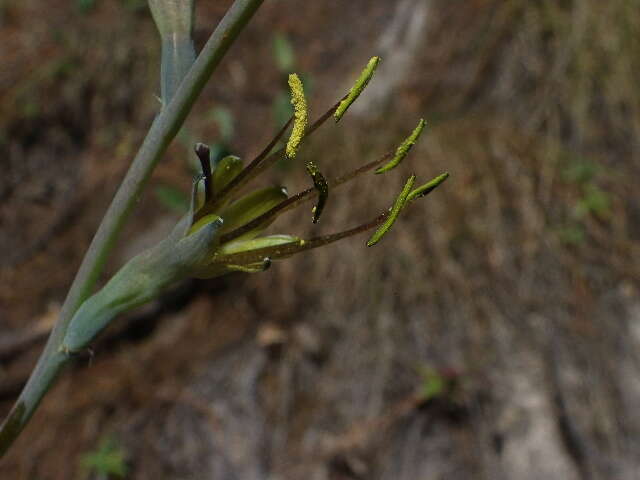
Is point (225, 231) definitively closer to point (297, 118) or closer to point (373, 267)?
point (297, 118)

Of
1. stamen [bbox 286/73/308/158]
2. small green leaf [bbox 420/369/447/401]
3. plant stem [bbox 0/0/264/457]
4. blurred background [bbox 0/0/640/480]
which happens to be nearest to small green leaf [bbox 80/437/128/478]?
blurred background [bbox 0/0/640/480]

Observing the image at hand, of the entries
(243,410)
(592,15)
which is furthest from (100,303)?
(592,15)

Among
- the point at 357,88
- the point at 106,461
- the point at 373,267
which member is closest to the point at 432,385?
the point at 373,267

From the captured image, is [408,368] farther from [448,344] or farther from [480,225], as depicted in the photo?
[480,225]

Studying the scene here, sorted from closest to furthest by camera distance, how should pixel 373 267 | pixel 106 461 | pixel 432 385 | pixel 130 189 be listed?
1. pixel 130 189
2. pixel 106 461
3. pixel 432 385
4. pixel 373 267

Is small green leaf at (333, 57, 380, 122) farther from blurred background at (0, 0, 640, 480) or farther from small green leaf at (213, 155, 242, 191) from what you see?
blurred background at (0, 0, 640, 480)

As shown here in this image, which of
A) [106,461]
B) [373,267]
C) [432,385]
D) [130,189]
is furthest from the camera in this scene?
[373,267]

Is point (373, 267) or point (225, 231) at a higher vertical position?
point (225, 231)
